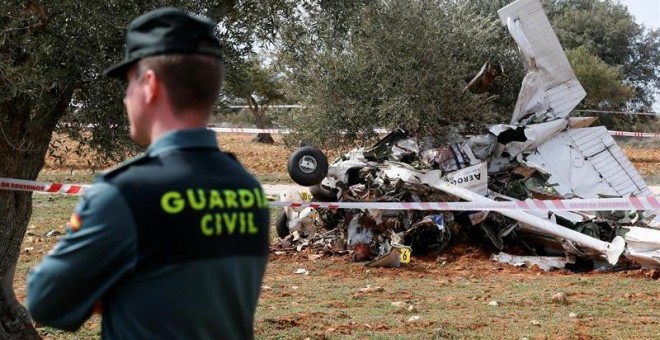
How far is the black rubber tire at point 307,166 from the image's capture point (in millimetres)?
13484

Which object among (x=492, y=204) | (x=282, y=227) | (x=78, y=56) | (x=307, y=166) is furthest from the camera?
(x=282, y=227)

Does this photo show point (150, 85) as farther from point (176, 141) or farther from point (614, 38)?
point (614, 38)

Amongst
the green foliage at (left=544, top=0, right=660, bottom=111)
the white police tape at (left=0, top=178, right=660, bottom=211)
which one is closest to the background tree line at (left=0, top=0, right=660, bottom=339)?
the white police tape at (left=0, top=178, right=660, bottom=211)

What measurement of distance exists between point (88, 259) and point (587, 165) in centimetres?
1361

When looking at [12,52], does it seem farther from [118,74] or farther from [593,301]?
[593,301]

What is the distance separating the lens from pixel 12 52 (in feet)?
20.2

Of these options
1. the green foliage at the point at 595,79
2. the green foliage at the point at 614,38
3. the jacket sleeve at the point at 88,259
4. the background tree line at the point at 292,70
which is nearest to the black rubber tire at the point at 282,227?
the background tree line at the point at 292,70

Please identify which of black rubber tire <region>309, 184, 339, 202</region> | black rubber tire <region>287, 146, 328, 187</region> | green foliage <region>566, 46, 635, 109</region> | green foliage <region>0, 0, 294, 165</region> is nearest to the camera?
green foliage <region>0, 0, 294, 165</region>

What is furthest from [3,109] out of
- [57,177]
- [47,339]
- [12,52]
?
[57,177]

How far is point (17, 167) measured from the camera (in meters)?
7.09

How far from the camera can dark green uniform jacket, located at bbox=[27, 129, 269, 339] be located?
246cm

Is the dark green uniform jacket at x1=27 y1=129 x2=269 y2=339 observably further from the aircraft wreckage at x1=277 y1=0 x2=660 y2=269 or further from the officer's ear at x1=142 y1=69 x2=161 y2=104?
the aircraft wreckage at x1=277 y1=0 x2=660 y2=269

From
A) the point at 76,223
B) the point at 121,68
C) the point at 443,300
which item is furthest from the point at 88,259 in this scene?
the point at 443,300

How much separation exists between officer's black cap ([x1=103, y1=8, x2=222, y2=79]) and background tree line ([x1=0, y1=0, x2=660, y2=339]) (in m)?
3.54
